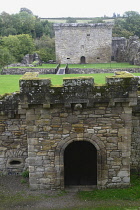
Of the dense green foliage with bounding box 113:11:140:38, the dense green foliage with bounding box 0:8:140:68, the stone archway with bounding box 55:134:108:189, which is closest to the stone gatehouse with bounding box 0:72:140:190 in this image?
the stone archway with bounding box 55:134:108:189

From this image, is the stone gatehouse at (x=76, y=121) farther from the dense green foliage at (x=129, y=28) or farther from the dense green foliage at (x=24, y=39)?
the dense green foliage at (x=129, y=28)

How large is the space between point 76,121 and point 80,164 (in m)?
3.85

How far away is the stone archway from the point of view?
7766 millimetres

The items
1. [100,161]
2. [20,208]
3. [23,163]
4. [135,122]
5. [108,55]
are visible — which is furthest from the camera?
[108,55]

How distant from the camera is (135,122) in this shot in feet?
29.2

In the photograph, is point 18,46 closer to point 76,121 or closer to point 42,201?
point 76,121

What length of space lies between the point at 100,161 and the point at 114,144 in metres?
0.77

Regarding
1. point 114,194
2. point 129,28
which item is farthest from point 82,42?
point 129,28

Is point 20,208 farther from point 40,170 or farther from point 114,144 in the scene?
point 114,144

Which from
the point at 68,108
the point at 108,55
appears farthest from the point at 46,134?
the point at 108,55

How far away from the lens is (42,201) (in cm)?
765

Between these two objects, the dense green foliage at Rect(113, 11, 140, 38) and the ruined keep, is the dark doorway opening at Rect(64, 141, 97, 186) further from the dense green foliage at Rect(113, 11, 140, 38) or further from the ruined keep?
the dense green foliage at Rect(113, 11, 140, 38)

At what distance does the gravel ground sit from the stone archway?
486 millimetres

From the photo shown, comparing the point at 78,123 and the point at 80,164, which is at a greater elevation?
the point at 78,123
